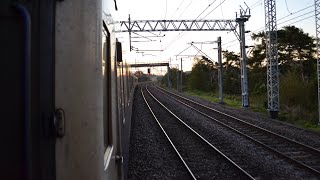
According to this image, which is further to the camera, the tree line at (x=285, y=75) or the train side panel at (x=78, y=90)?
the tree line at (x=285, y=75)

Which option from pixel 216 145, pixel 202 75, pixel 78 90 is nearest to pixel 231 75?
pixel 202 75

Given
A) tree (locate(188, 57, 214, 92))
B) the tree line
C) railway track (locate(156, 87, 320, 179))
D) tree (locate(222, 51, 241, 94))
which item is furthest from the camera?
tree (locate(188, 57, 214, 92))

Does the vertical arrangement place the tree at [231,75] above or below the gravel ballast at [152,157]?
above

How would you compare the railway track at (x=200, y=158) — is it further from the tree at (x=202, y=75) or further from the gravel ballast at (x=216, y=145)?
the tree at (x=202, y=75)

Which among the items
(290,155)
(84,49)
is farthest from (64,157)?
(290,155)

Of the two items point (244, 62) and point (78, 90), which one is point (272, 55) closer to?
point (244, 62)
